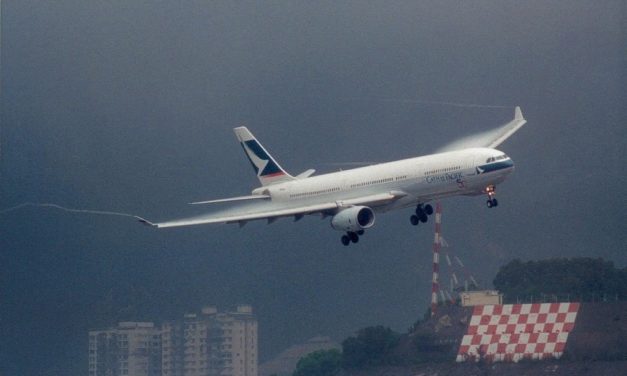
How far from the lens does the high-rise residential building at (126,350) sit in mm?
131625

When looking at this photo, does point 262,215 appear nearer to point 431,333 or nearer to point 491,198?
A: point 491,198

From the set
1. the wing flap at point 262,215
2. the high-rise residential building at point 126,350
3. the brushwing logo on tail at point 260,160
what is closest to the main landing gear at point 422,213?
the wing flap at point 262,215

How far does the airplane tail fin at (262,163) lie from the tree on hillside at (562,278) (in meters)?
41.6

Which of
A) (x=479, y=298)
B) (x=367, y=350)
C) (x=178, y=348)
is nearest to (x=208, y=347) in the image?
(x=178, y=348)

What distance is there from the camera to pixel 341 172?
100938 millimetres

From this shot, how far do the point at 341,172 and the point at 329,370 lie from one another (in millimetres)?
42981

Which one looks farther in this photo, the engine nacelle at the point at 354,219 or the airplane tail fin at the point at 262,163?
the airplane tail fin at the point at 262,163

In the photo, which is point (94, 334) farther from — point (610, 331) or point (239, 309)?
point (610, 331)

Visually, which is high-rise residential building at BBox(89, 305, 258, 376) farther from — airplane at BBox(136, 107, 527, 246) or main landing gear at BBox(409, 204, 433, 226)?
main landing gear at BBox(409, 204, 433, 226)

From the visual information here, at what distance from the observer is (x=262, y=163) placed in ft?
361

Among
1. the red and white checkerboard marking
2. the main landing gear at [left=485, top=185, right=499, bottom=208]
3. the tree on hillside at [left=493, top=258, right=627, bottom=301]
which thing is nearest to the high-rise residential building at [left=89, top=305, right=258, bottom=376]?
the red and white checkerboard marking

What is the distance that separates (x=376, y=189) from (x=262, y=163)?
1482 cm

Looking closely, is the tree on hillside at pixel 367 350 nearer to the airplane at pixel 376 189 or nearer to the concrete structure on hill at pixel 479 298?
the concrete structure on hill at pixel 479 298

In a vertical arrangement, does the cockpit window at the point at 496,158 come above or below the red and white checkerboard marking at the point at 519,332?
above
